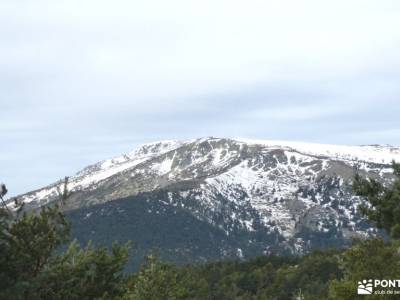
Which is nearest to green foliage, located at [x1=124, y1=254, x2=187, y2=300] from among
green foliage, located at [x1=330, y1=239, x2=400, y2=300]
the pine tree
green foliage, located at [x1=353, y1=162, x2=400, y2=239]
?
green foliage, located at [x1=353, y1=162, x2=400, y2=239]

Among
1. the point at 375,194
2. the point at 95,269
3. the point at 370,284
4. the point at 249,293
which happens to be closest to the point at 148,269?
the point at 375,194

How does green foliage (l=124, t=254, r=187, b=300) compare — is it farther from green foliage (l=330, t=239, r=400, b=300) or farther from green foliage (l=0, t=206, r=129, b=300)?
green foliage (l=330, t=239, r=400, b=300)

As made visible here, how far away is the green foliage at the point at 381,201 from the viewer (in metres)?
32.0

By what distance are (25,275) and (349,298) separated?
1187 centimetres

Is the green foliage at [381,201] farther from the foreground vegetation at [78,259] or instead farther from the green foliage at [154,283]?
the green foliage at [154,283]

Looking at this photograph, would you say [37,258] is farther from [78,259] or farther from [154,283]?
[154,283]

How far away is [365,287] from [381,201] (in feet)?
37.9

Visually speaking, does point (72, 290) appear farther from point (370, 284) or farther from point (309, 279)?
point (309, 279)

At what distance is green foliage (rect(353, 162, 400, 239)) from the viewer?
3199cm

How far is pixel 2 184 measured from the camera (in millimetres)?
17359

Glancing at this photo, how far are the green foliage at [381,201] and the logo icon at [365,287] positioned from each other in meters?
7.30

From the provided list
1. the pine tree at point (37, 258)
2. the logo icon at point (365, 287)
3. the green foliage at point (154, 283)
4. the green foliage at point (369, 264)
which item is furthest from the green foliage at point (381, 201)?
the green foliage at point (154, 283)

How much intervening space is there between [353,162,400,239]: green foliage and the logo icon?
24.0 feet

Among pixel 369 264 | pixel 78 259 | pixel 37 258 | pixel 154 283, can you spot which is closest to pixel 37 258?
pixel 37 258
